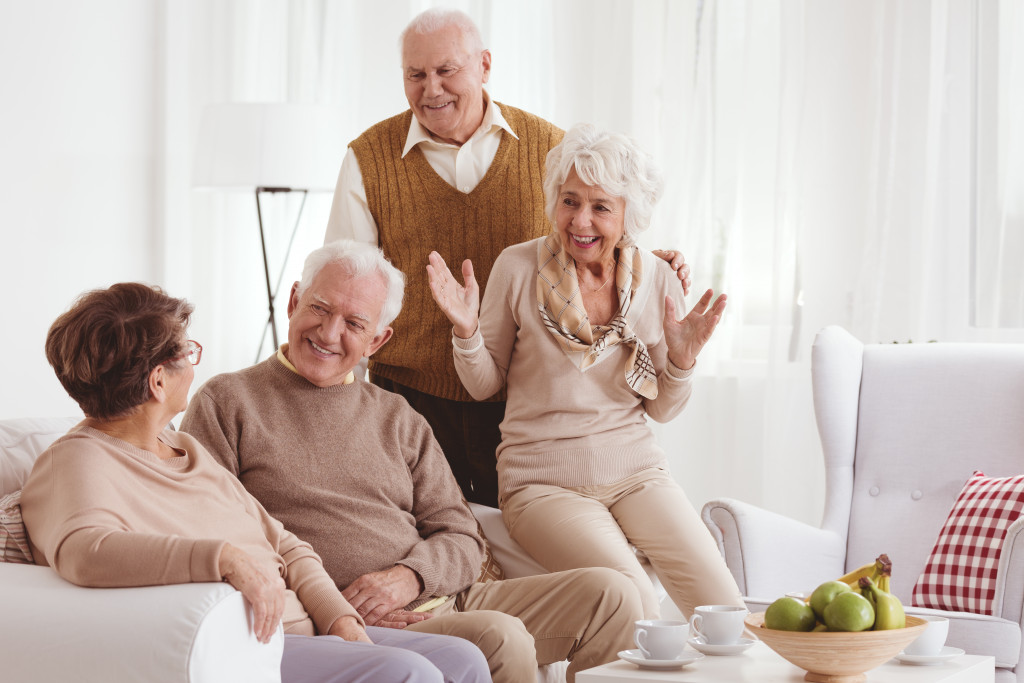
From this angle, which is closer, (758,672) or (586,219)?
(758,672)

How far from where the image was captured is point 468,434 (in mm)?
2855

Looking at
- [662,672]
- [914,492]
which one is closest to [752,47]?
[914,492]

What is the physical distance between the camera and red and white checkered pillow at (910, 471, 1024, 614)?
8.22 feet

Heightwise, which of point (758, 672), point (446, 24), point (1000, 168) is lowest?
point (758, 672)

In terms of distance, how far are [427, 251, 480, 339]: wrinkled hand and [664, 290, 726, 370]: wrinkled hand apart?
1.43ft

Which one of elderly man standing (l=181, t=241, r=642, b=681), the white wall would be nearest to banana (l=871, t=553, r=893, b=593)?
elderly man standing (l=181, t=241, r=642, b=681)

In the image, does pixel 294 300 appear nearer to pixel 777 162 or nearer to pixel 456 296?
pixel 456 296

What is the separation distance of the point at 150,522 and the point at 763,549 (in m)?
1.51

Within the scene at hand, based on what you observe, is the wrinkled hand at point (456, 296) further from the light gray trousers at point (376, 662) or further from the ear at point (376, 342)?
the light gray trousers at point (376, 662)

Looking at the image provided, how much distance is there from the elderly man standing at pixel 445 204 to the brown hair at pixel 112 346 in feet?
3.64

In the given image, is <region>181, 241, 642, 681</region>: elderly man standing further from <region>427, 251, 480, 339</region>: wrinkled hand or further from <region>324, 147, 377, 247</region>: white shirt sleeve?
<region>324, 147, 377, 247</region>: white shirt sleeve

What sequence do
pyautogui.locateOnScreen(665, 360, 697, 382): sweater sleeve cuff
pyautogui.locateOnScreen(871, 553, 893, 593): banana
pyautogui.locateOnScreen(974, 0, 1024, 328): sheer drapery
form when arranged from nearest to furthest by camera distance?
1. pyautogui.locateOnScreen(871, 553, 893, 593): banana
2. pyautogui.locateOnScreen(665, 360, 697, 382): sweater sleeve cuff
3. pyautogui.locateOnScreen(974, 0, 1024, 328): sheer drapery

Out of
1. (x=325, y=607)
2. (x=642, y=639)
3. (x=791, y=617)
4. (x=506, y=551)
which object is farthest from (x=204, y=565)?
(x=506, y=551)

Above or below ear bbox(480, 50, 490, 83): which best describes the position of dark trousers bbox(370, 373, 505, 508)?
below
